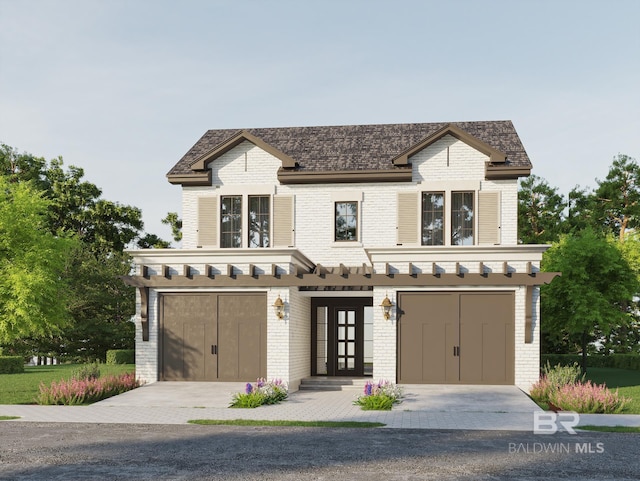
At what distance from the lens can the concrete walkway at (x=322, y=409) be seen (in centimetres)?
1606

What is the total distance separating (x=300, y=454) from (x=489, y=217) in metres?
14.8

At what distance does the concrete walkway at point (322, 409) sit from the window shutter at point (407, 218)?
5972 mm

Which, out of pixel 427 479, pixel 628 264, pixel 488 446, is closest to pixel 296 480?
pixel 427 479

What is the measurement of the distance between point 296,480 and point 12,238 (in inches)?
662

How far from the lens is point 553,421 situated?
1574cm

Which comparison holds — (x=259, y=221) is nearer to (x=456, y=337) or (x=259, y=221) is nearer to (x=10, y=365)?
(x=456, y=337)

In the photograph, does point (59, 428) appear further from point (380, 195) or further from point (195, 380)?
point (380, 195)

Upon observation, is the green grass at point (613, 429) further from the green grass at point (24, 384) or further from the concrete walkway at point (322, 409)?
the green grass at point (24, 384)

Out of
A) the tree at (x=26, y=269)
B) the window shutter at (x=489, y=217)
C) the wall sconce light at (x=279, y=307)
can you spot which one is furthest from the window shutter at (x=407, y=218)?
the tree at (x=26, y=269)

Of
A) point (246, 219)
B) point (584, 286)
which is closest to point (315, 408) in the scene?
point (246, 219)

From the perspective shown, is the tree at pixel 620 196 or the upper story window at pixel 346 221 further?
the tree at pixel 620 196

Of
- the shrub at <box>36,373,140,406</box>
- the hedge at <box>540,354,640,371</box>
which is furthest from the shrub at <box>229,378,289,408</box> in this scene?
the hedge at <box>540,354,640,371</box>

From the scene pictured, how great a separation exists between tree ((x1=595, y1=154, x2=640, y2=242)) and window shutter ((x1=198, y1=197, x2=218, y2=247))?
29055mm

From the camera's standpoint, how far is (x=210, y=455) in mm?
12016
